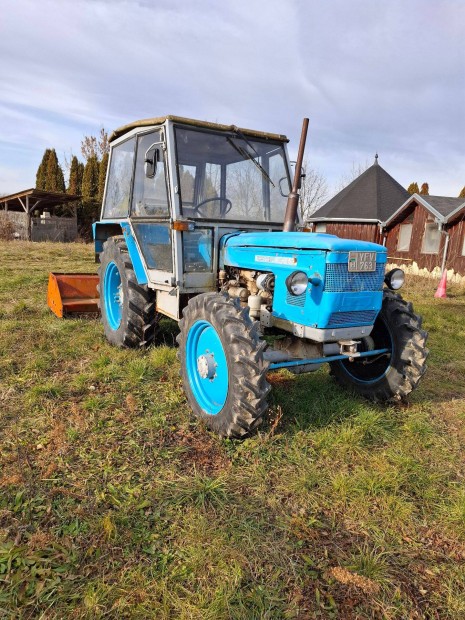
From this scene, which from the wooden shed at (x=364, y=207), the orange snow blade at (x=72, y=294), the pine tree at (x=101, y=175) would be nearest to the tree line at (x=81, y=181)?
the pine tree at (x=101, y=175)

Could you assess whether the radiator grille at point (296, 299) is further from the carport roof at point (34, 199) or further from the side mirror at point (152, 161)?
the carport roof at point (34, 199)

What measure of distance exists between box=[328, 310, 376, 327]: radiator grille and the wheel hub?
0.92 metres

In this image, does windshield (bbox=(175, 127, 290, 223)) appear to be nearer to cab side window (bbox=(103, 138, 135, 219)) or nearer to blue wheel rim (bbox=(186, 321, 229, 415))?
cab side window (bbox=(103, 138, 135, 219))

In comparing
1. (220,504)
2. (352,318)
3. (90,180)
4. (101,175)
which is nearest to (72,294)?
(352,318)

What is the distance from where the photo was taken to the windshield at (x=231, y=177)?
13.2 ft

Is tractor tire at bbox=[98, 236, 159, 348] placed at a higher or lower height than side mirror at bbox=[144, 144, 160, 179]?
lower

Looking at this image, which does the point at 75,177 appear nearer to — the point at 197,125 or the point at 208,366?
the point at 197,125

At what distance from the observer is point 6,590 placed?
190 cm

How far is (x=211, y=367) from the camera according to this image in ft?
11.0

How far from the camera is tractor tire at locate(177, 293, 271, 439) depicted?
2.94 meters

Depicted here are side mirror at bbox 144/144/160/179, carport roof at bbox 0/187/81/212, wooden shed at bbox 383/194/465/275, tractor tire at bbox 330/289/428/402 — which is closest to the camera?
tractor tire at bbox 330/289/428/402

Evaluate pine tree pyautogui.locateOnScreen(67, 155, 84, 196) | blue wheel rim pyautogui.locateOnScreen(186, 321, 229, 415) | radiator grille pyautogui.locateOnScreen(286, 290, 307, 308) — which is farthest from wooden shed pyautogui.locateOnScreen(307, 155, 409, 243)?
blue wheel rim pyautogui.locateOnScreen(186, 321, 229, 415)

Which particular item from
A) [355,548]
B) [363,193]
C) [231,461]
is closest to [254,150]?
[231,461]

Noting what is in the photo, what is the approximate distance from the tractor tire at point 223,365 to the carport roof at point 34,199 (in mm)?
17956
